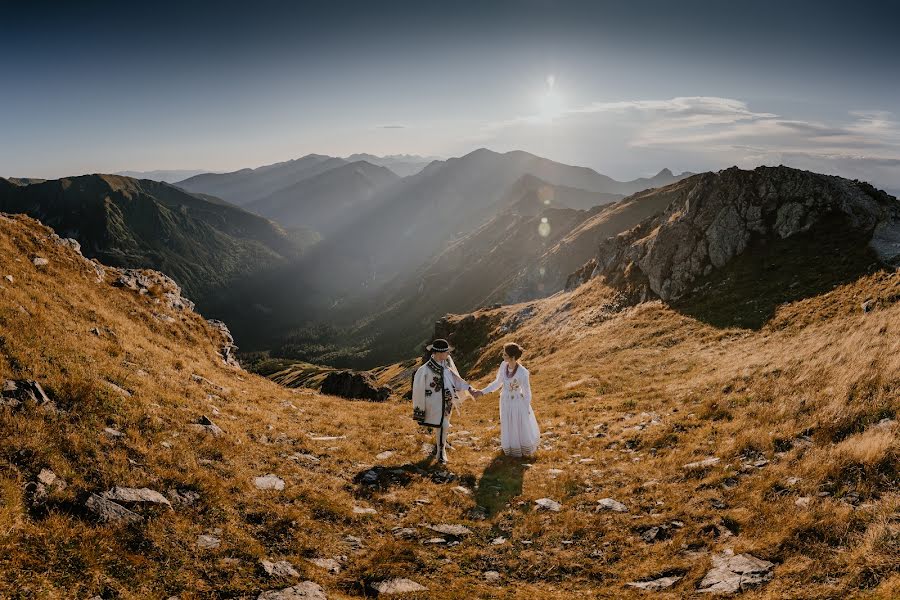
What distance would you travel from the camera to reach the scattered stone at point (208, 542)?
7648 millimetres

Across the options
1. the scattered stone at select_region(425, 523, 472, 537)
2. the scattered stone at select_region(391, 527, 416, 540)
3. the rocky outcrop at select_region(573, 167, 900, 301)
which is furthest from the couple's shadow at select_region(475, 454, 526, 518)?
the rocky outcrop at select_region(573, 167, 900, 301)

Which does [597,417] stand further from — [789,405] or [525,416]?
[789,405]

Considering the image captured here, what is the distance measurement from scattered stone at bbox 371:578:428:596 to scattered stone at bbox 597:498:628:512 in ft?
18.7

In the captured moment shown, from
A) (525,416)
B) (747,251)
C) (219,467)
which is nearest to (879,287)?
(747,251)

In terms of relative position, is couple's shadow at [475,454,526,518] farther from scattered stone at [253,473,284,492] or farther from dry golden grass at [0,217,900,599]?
scattered stone at [253,473,284,492]

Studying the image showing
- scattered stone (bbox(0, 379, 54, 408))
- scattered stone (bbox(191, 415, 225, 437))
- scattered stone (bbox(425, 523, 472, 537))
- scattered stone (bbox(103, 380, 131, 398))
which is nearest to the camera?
scattered stone (bbox(0, 379, 54, 408))

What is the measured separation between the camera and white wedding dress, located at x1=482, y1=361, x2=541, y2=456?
1564cm

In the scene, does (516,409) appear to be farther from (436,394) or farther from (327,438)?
(327,438)

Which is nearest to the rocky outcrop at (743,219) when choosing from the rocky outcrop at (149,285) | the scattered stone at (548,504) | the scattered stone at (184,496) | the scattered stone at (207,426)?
the scattered stone at (548,504)

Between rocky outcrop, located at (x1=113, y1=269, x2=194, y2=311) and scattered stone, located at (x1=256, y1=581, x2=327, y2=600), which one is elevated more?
rocky outcrop, located at (x1=113, y1=269, x2=194, y2=311)

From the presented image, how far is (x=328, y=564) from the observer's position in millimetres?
8211

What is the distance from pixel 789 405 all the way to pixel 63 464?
1863cm

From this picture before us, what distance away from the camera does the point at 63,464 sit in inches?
322

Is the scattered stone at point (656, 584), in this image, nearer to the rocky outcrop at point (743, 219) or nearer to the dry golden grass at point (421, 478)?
the dry golden grass at point (421, 478)
